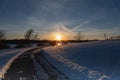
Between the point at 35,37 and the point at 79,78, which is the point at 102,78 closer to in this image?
the point at 79,78

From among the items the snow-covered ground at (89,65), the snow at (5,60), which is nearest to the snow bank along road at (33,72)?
the snow at (5,60)

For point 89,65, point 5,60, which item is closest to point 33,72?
point 89,65

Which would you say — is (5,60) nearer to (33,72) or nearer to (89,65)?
(89,65)

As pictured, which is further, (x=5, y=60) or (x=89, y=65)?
(x=5, y=60)

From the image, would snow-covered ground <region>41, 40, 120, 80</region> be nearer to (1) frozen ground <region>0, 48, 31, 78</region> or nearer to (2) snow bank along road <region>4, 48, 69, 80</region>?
(2) snow bank along road <region>4, 48, 69, 80</region>

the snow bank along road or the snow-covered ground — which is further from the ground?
the snow bank along road

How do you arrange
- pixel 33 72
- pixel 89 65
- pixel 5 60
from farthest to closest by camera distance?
1. pixel 5 60
2. pixel 89 65
3. pixel 33 72

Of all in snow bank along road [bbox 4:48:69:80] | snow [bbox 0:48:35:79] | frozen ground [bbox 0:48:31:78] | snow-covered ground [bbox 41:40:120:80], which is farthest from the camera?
frozen ground [bbox 0:48:31:78]

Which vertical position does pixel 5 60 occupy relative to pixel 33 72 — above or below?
below

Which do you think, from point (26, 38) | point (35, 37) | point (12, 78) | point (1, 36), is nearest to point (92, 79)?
point (12, 78)

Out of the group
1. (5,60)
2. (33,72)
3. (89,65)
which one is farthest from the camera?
(5,60)

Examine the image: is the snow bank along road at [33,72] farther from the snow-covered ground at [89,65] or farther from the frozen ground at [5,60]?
the snow-covered ground at [89,65]

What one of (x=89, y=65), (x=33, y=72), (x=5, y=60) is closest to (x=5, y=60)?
(x=5, y=60)

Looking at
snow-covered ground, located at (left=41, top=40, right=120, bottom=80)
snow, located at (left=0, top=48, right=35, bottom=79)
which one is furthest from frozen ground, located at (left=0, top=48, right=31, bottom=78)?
snow-covered ground, located at (left=41, top=40, right=120, bottom=80)
